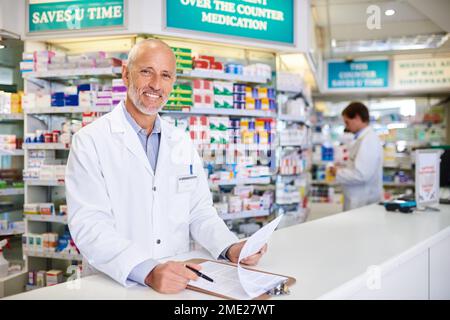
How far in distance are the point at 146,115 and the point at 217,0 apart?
235cm

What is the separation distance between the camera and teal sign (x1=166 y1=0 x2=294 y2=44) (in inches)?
148

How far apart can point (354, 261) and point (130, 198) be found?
102 centimetres

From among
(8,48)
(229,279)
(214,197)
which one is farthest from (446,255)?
(8,48)

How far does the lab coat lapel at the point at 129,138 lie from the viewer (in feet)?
6.13

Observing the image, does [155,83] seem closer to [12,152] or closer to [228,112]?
[228,112]

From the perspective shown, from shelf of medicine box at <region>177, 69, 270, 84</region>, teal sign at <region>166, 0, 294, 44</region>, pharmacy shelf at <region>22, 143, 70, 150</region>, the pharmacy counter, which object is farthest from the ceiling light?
pharmacy shelf at <region>22, 143, 70, 150</region>

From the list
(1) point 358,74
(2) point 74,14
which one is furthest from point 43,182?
(1) point 358,74

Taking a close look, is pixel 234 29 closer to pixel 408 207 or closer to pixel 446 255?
pixel 408 207

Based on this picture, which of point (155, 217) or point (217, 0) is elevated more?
point (217, 0)

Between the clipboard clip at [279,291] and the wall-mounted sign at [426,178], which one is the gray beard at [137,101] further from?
the wall-mounted sign at [426,178]

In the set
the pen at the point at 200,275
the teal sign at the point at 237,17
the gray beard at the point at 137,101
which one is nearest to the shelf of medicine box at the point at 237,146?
the teal sign at the point at 237,17

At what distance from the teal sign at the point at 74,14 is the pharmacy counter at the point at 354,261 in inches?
101

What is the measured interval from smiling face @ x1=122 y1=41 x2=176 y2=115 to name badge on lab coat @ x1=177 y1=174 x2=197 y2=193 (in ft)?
1.13

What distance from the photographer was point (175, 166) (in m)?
2.00
